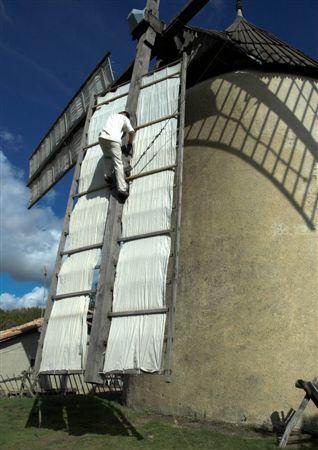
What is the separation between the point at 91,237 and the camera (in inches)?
284

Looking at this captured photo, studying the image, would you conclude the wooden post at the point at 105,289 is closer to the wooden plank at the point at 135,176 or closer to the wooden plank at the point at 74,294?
the wooden plank at the point at 74,294

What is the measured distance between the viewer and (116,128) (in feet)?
24.1

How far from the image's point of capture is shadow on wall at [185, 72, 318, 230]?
800 centimetres

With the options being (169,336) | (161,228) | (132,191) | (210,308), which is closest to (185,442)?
(169,336)

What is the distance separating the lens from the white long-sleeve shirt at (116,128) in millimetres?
7215

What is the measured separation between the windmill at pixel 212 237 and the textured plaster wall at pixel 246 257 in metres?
0.02

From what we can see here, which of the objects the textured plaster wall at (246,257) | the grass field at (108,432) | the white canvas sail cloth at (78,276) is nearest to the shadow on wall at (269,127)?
the textured plaster wall at (246,257)

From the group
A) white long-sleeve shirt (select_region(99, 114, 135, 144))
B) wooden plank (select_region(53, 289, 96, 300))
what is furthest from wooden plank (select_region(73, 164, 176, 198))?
wooden plank (select_region(53, 289, 96, 300))

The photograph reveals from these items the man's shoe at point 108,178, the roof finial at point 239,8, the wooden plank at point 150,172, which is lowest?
the wooden plank at point 150,172

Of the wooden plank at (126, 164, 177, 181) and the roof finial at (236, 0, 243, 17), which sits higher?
the roof finial at (236, 0, 243, 17)

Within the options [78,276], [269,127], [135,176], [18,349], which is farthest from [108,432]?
[18,349]

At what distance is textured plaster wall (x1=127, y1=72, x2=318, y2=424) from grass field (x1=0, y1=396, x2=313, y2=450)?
0.53 meters

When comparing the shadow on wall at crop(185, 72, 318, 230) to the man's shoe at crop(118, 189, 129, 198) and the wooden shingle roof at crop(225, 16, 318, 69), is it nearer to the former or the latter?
the wooden shingle roof at crop(225, 16, 318, 69)

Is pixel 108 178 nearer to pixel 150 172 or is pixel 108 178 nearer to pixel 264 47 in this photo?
pixel 150 172
